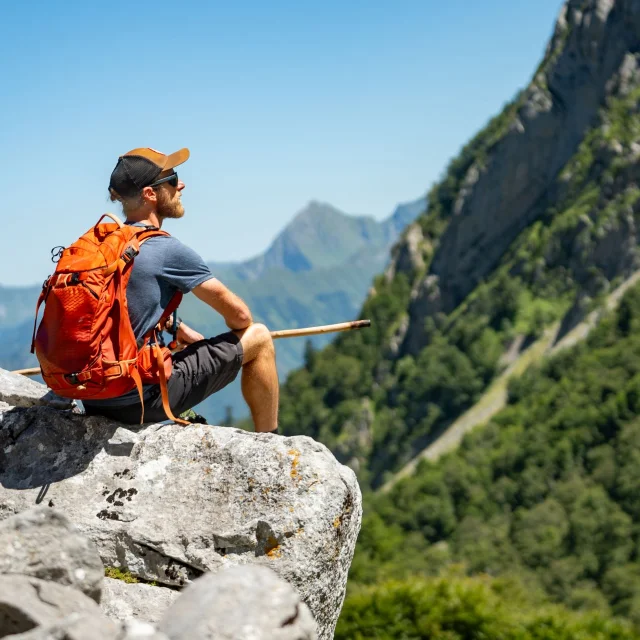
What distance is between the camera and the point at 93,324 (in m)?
7.27

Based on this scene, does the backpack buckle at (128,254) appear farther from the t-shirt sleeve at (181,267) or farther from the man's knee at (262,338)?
the man's knee at (262,338)

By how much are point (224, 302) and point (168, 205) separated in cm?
103

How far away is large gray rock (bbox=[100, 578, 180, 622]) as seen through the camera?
21.7 ft

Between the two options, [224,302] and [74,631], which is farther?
[224,302]

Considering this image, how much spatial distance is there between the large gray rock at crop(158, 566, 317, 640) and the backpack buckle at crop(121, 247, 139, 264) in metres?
3.54

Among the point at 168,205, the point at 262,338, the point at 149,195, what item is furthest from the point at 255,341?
the point at 149,195

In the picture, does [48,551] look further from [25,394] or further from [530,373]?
[530,373]

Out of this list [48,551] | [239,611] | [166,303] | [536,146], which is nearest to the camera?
[239,611]

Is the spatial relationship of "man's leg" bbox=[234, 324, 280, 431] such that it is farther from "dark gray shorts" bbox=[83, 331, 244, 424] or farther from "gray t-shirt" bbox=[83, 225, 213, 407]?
"gray t-shirt" bbox=[83, 225, 213, 407]

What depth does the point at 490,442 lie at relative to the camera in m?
135

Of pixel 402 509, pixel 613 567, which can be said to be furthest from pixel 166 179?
pixel 402 509

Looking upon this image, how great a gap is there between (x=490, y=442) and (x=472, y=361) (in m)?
34.5

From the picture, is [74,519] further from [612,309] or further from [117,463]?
[612,309]

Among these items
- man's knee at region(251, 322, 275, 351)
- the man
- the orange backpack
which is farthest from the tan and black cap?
man's knee at region(251, 322, 275, 351)
